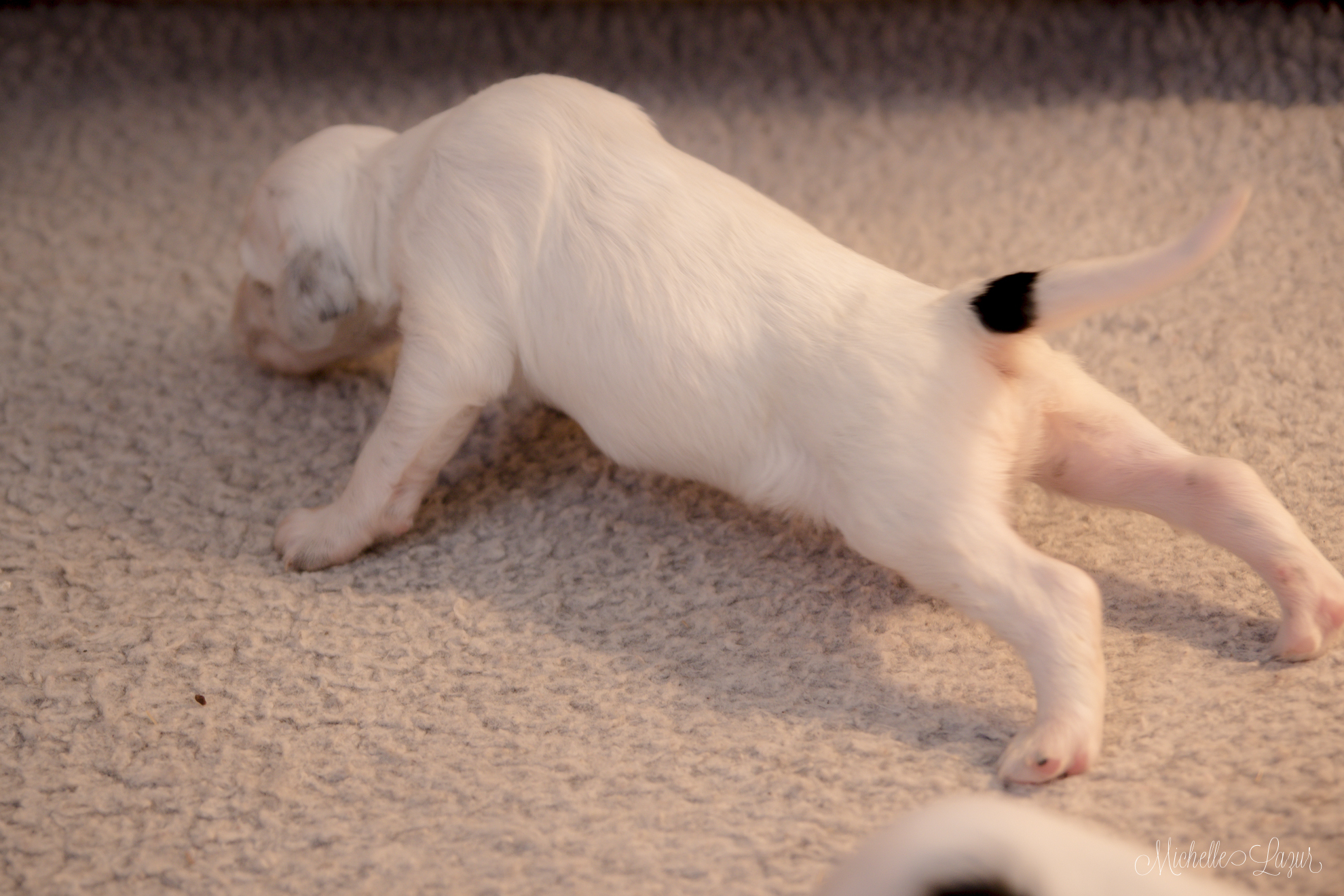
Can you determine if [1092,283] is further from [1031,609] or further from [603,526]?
[603,526]

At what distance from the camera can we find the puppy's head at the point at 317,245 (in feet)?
6.01

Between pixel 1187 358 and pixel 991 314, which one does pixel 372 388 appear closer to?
pixel 991 314

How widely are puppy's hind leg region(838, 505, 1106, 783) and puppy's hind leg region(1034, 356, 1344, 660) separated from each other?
23 cm

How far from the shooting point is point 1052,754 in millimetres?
1299

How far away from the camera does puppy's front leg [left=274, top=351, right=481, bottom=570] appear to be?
1.72 m

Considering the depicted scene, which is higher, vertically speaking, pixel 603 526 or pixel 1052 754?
pixel 1052 754

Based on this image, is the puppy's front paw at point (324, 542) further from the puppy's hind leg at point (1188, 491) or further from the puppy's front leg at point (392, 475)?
the puppy's hind leg at point (1188, 491)

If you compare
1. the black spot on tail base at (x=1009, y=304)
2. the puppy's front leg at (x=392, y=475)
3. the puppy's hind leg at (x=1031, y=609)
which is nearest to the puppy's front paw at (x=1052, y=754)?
the puppy's hind leg at (x=1031, y=609)

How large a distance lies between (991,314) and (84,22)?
8.84 feet

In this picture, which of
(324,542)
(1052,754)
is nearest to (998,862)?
(1052,754)

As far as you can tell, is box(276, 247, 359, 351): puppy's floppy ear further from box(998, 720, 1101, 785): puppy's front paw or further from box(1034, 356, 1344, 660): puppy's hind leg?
box(998, 720, 1101, 785): puppy's front paw

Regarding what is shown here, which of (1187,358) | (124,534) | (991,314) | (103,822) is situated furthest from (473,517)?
(1187,358)

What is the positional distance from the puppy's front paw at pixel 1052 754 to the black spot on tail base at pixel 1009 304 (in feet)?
1.62

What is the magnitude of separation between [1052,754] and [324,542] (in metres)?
1.12
